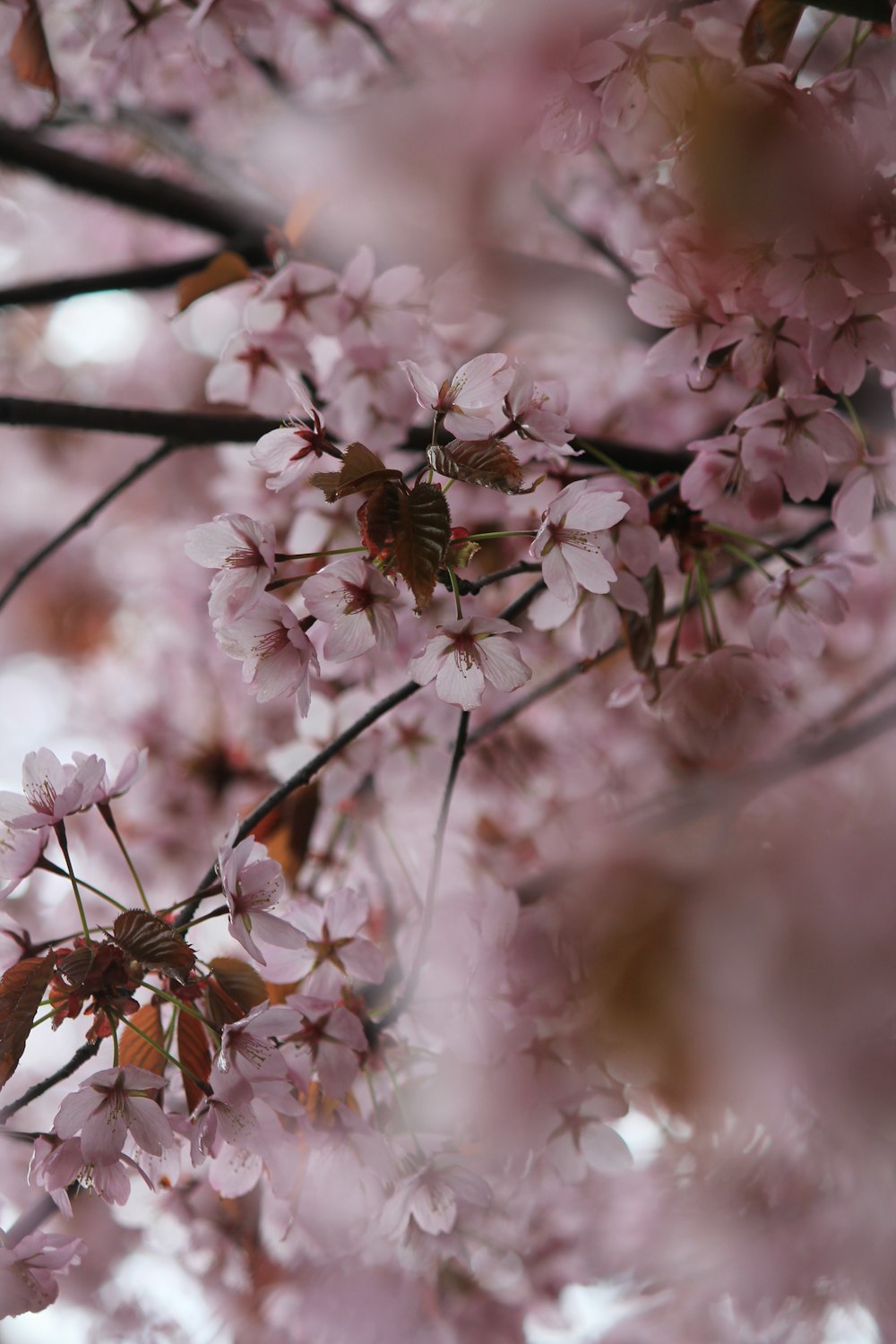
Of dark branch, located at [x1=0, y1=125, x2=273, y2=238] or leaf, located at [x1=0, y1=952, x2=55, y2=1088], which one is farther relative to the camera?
dark branch, located at [x1=0, y1=125, x2=273, y2=238]

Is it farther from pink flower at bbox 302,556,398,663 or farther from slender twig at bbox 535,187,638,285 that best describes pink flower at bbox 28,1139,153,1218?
slender twig at bbox 535,187,638,285

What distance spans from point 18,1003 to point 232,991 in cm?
11

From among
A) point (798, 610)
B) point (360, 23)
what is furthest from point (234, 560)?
point (360, 23)

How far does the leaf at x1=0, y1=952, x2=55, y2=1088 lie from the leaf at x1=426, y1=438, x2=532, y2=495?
313 millimetres

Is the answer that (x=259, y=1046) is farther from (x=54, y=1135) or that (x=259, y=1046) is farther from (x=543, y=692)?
(x=543, y=692)

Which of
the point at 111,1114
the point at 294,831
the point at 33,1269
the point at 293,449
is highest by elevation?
the point at 293,449

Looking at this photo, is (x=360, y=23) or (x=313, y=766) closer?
(x=313, y=766)

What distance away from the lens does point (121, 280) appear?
0.90 meters

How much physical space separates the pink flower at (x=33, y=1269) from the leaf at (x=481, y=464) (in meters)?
0.46

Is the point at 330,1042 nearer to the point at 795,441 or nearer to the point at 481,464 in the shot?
the point at 481,464

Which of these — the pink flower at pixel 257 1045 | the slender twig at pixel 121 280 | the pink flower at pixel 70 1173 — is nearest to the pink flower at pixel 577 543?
the pink flower at pixel 257 1045

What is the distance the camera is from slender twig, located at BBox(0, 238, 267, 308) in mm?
801

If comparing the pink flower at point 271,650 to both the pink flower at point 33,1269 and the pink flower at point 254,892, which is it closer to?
the pink flower at point 254,892

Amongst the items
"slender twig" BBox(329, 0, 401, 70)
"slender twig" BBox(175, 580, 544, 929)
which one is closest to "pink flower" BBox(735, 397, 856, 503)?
"slender twig" BBox(175, 580, 544, 929)
